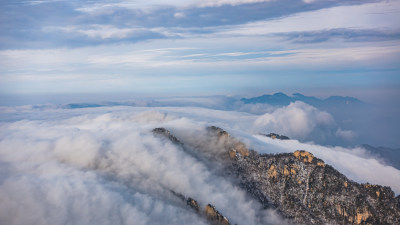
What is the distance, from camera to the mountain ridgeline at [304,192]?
126 m

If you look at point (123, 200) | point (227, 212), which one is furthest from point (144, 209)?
point (227, 212)

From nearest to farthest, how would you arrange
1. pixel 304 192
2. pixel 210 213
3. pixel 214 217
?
pixel 214 217 → pixel 210 213 → pixel 304 192

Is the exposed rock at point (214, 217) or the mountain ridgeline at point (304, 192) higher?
the mountain ridgeline at point (304, 192)

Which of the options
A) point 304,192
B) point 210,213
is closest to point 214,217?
point 210,213

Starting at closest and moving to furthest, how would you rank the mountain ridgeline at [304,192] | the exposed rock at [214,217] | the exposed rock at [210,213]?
the mountain ridgeline at [304,192] < the exposed rock at [214,217] < the exposed rock at [210,213]

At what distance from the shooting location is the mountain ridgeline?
12556 centimetres

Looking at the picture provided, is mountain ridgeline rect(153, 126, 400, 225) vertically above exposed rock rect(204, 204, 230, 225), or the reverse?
mountain ridgeline rect(153, 126, 400, 225)

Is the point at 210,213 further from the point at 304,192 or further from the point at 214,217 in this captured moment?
the point at 304,192

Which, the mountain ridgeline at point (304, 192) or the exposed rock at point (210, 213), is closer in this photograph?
the mountain ridgeline at point (304, 192)

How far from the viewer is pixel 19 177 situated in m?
138

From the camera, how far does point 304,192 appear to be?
142 metres

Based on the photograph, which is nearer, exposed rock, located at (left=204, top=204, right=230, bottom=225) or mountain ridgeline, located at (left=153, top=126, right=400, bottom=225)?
mountain ridgeline, located at (left=153, top=126, right=400, bottom=225)

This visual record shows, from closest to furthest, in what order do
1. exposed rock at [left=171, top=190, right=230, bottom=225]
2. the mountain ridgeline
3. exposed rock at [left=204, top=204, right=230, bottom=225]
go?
1. the mountain ridgeline
2. exposed rock at [left=204, top=204, right=230, bottom=225]
3. exposed rock at [left=171, top=190, right=230, bottom=225]

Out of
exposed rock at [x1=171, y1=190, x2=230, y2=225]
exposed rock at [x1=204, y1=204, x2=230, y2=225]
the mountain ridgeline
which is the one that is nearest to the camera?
the mountain ridgeline
